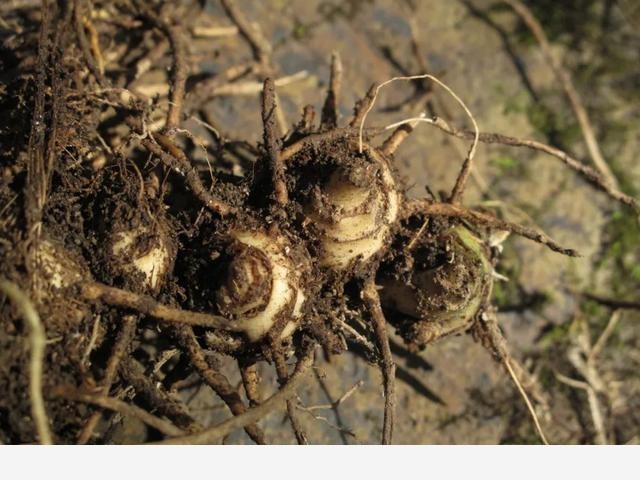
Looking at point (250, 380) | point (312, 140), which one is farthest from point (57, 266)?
point (312, 140)

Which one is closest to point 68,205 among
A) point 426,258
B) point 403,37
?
point 426,258

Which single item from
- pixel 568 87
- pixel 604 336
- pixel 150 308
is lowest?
pixel 604 336

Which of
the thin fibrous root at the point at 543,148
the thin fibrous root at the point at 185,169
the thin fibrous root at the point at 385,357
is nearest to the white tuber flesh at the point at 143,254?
the thin fibrous root at the point at 185,169

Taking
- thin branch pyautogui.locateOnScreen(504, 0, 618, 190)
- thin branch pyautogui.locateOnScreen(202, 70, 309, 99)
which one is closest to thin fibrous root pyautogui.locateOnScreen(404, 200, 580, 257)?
thin branch pyautogui.locateOnScreen(202, 70, 309, 99)

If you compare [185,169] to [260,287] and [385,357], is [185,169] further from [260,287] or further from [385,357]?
[385,357]

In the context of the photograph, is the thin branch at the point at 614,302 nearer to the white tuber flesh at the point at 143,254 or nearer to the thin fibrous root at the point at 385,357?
the thin fibrous root at the point at 385,357

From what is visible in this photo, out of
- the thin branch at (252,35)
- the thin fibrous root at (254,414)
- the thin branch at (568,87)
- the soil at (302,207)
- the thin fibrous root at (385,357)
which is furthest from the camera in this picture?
the thin branch at (568,87)
